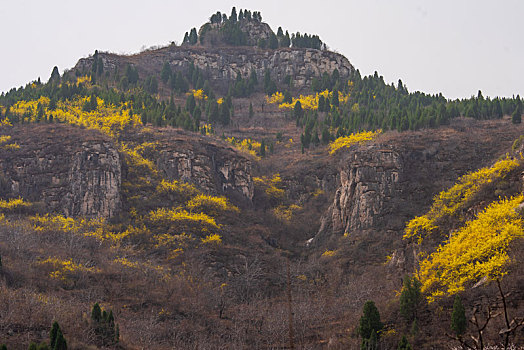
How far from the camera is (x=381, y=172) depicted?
2576 inches

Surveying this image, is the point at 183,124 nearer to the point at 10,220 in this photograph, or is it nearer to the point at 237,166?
the point at 237,166

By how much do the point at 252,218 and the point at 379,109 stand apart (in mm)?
37673

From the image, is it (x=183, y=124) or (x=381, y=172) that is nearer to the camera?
(x=381, y=172)

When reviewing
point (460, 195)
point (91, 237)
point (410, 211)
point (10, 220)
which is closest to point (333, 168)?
point (410, 211)

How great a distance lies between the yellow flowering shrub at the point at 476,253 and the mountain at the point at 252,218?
0.16 m

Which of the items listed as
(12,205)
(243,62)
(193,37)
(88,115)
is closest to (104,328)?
(12,205)

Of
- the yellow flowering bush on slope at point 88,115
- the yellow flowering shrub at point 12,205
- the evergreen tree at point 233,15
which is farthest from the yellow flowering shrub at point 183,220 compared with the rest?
the evergreen tree at point 233,15

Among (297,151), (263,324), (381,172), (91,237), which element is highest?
(297,151)

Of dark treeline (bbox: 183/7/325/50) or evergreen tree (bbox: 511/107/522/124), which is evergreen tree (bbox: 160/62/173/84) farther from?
evergreen tree (bbox: 511/107/522/124)

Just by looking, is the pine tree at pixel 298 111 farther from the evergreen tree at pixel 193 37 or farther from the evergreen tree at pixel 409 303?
the evergreen tree at pixel 409 303

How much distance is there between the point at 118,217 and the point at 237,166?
61.6ft

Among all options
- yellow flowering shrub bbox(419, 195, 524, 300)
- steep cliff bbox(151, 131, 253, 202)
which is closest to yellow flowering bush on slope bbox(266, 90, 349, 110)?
steep cliff bbox(151, 131, 253, 202)

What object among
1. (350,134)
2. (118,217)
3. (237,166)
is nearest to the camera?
(118,217)

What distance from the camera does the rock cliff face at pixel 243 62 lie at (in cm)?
12094
